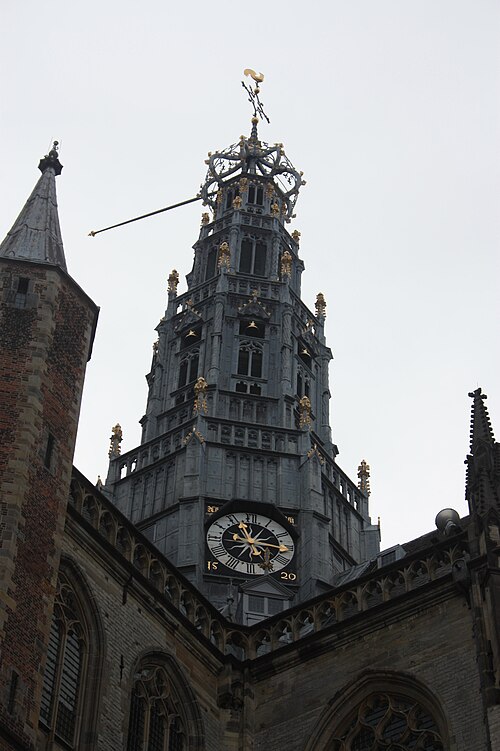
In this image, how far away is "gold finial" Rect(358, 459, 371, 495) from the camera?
48.5 metres

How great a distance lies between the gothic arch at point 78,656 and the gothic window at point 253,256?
30.1 metres

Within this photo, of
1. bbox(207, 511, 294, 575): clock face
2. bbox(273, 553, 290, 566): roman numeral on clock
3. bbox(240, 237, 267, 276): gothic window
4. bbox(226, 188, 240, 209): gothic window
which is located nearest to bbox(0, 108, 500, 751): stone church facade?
bbox(207, 511, 294, 575): clock face

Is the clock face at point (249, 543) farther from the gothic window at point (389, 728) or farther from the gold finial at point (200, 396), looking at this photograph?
the gothic window at point (389, 728)

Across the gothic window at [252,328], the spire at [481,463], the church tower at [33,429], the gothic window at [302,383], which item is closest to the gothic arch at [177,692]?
the church tower at [33,429]

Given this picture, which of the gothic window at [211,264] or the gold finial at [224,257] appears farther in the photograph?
the gothic window at [211,264]

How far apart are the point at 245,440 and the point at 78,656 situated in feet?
70.3

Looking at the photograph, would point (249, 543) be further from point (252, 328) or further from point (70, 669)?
point (70, 669)

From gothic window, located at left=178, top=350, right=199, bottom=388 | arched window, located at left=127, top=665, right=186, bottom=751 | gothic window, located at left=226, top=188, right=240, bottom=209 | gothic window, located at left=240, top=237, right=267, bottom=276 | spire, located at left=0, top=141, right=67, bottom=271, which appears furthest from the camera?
gothic window, located at left=226, top=188, right=240, bottom=209

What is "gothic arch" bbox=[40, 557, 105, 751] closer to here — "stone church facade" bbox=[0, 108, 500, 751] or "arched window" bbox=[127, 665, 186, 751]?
"stone church facade" bbox=[0, 108, 500, 751]

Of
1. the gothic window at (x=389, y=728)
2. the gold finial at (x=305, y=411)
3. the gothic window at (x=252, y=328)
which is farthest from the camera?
the gothic window at (x=252, y=328)

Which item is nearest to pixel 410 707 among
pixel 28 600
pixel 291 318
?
pixel 28 600

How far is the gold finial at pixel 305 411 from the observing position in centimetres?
4631

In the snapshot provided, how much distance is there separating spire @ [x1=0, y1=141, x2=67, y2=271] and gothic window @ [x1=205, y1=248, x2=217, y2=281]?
23790mm

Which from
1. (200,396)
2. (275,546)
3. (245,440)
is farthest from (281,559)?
(200,396)
